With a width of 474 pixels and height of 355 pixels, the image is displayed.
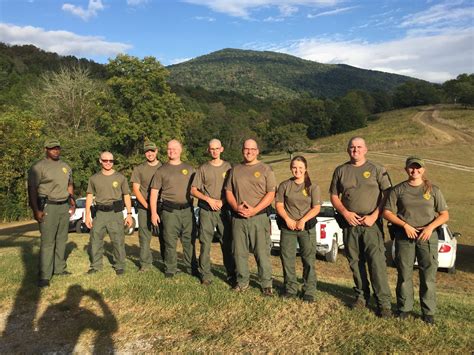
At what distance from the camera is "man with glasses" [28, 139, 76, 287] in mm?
5830

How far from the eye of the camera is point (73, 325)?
4496 mm

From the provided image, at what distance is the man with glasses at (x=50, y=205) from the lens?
583 cm

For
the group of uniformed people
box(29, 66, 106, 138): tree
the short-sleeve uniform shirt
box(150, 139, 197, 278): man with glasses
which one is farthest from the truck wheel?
box(29, 66, 106, 138): tree

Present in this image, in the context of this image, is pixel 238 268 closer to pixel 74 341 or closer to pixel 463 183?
pixel 74 341

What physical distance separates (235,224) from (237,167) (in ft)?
2.47

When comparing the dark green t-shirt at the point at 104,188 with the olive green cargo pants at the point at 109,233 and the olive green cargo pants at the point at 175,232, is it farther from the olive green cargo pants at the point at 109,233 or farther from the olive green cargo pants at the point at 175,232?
the olive green cargo pants at the point at 175,232

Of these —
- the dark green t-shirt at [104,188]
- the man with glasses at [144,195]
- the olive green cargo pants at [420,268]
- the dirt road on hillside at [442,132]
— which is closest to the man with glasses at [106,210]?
the dark green t-shirt at [104,188]

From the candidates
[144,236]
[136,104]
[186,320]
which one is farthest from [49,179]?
[136,104]

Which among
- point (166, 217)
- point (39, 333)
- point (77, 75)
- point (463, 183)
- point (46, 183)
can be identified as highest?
point (77, 75)

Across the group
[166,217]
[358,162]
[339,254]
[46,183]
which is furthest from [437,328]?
[339,254]

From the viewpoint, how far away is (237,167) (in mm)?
5215

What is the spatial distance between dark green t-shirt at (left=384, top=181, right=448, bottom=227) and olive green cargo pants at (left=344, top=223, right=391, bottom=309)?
367 millimetres

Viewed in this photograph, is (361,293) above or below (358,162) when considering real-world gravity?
below

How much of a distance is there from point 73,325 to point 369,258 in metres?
3.47
